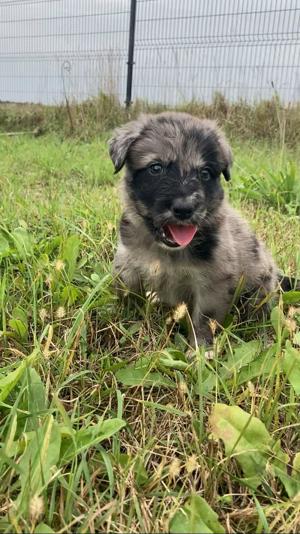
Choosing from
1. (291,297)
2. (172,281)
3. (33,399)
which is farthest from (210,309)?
(33,399)

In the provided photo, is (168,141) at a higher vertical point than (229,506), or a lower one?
higher

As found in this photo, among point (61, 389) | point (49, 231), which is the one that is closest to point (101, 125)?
point (49, 231)

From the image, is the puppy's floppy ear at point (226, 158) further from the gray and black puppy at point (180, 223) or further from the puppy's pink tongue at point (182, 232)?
the puppy's pink tongue at point (182, 232)

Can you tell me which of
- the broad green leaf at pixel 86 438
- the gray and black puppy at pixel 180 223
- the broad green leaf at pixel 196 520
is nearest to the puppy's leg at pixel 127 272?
the gray and black puppy at pixel 180 223

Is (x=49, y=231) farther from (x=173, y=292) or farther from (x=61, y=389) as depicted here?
(x=61, y=389)

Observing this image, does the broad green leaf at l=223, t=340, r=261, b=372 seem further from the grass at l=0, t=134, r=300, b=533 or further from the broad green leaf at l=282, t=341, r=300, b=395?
the broad green leaf at l=282, t=341, r=300, b=395

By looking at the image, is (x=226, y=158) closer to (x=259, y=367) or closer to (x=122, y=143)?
(x=122, y=143)
